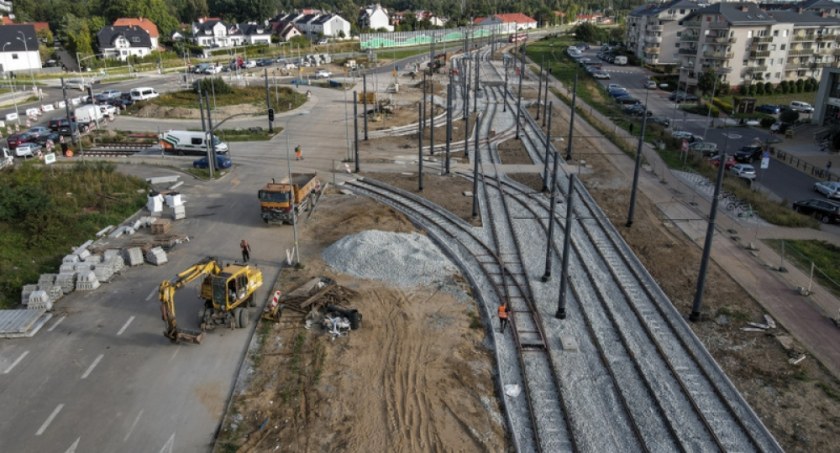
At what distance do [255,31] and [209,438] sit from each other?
5478 inches

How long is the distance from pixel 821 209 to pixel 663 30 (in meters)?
81.3

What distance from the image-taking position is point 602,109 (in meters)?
71.4

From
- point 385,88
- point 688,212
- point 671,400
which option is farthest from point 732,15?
point 671,400

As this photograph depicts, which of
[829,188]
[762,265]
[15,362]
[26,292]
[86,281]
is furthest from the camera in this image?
[829,188]

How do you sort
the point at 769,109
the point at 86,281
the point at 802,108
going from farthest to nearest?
the point at 769,109
the point at 802,108
the point at 86,281

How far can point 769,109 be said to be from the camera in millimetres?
69500

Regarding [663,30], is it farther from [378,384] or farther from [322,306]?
[378,384]

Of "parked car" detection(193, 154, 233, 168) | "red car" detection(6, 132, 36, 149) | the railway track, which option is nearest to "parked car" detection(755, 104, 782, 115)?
the railway track

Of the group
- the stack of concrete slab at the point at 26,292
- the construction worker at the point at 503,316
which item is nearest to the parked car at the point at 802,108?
the construction worker at the point at 503,316

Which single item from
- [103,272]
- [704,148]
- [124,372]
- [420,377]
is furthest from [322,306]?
[704,148]

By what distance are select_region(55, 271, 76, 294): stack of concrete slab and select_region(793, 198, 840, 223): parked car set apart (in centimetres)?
4037

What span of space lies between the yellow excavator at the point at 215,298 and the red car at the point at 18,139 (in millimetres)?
37248

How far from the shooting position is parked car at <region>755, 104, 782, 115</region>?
6906cm

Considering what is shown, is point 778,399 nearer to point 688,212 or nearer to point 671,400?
point 671,400
